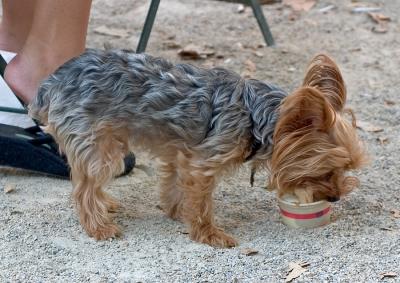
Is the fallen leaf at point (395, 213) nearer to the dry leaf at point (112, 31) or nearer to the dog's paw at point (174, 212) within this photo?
the dog's paw at point (174, 212)

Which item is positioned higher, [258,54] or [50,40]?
[50,40]

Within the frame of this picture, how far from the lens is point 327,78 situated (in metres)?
3.77

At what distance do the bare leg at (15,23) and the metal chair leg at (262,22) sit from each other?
8.59 ft

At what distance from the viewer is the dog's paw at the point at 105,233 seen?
401cm

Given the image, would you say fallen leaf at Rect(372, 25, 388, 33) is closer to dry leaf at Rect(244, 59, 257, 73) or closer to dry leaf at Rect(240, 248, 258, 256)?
dry leaf at Rect(244, 59, 257, 73)

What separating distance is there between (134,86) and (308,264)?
1231mm

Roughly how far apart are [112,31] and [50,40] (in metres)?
3.21

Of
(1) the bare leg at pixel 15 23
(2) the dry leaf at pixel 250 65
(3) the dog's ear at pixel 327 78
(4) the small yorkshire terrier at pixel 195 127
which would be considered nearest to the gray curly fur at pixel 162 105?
(4) the small yorkshire terrier at pixel 195 127

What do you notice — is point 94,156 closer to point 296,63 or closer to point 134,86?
point 134,86

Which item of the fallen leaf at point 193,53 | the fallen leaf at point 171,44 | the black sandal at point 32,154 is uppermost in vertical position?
the black sandal at point 32,154

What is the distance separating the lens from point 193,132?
386 centimetres

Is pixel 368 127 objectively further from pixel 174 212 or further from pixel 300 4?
pixel 300 4

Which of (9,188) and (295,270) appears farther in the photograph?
(9,188)

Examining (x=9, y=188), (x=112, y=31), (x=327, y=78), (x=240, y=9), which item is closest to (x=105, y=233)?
(x=9, y=188)
